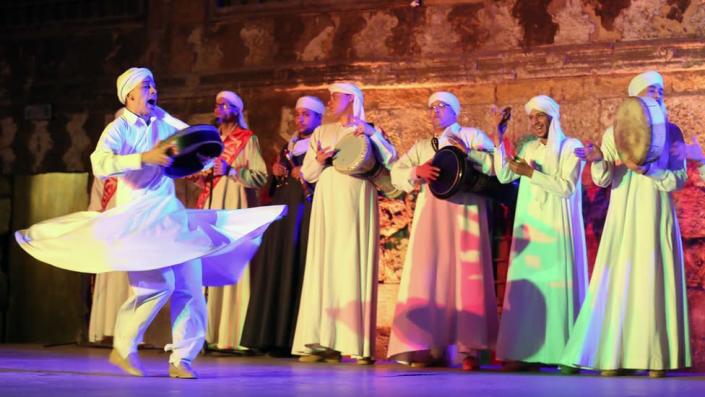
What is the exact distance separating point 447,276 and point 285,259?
1.51 m

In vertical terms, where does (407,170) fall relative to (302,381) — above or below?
above

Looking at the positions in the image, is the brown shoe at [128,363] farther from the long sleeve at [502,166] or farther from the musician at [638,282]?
the long sleeve at [502,166]

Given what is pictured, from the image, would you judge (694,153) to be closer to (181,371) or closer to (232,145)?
(181,371)

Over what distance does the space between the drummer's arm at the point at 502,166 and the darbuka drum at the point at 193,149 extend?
7.21 feet

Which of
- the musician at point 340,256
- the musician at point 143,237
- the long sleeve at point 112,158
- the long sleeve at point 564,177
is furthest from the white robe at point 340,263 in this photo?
the long sleeve at point 112,158

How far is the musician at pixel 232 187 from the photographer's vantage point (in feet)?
33.2

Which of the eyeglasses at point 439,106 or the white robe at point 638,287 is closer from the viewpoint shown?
the white robe at point 638,287

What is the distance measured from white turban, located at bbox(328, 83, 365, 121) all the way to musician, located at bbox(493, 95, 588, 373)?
1285 mm

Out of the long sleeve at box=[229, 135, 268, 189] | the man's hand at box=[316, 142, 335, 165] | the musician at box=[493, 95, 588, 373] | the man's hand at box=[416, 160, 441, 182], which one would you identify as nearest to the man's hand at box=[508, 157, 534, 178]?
the musician at box=[493, 95, 588, 373]

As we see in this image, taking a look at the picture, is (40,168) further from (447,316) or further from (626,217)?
(626,217)

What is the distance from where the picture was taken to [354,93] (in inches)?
378

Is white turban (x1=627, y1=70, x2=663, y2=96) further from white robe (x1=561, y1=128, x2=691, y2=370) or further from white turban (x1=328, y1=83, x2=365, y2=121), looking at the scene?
white turban (x1=328, y1=83, x2=365, y2=121)

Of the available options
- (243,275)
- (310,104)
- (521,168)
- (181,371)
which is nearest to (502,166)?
(521,168)

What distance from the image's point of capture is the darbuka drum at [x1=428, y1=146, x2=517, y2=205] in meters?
8.70
